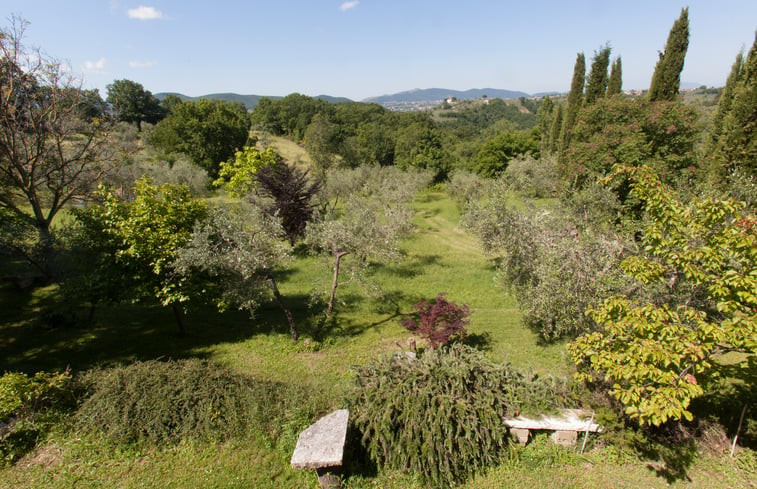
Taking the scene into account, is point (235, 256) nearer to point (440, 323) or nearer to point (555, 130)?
point (440, 323)

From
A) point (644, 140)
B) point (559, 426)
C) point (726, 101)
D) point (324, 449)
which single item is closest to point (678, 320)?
point (559, 426)

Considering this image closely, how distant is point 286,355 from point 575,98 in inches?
1532

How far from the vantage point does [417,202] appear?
42.3 meters

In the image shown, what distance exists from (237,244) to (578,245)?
9.85 metres

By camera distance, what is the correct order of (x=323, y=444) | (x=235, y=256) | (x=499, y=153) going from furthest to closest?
(x=499, y=153) < (x=235, y=256) < (x=323, y=444)

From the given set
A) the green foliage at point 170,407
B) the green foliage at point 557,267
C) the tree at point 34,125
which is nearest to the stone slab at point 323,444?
the green foliage at point 170,407

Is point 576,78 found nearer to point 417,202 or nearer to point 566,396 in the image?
point 417,202

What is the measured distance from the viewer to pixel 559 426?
7219mm

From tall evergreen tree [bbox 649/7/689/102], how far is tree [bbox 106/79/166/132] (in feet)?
244

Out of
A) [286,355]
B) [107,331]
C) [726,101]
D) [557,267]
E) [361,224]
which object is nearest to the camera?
[557,267]

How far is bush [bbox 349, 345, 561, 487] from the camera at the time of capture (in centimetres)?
662

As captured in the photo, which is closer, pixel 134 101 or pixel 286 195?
pixel 286 195

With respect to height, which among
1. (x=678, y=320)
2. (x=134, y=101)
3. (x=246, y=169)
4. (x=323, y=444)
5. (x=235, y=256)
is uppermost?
(x=134, y=101)

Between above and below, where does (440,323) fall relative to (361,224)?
below
